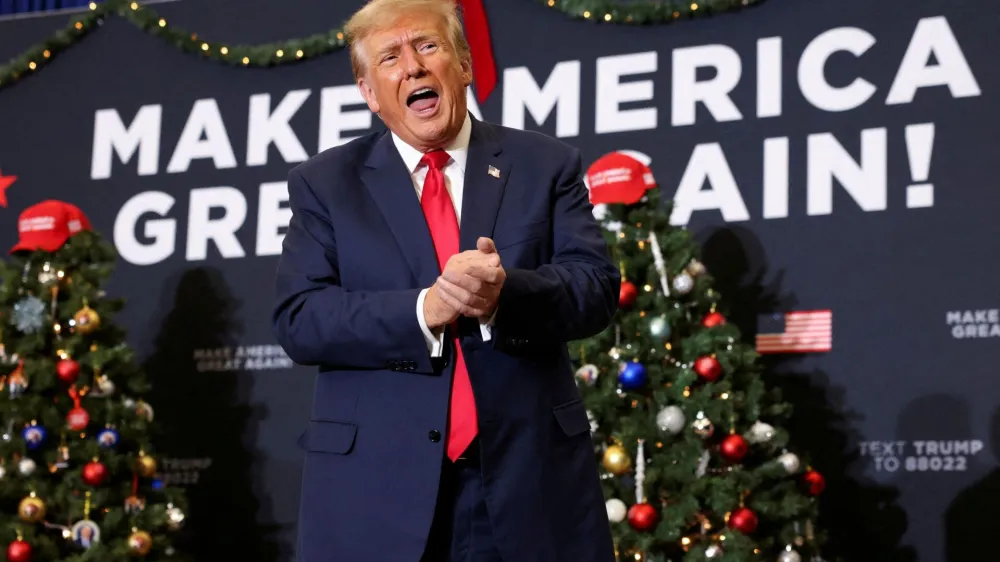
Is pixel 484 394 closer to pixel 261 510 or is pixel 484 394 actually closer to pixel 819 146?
pixel 819 146

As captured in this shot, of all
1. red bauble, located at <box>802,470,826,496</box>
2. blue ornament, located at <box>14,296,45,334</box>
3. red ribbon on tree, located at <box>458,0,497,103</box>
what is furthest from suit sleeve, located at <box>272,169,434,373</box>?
red ribbon on tree, located at <box>458,0,497,103</box>

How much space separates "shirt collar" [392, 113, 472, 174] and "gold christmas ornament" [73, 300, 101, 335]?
3028mm

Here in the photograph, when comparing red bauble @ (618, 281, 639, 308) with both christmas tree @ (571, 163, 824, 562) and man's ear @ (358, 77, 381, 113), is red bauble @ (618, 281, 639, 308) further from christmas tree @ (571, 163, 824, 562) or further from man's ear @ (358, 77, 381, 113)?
man's ear @ (358, 77, 381, 113)

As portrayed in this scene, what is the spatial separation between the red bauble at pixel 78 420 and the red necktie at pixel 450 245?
3.08m

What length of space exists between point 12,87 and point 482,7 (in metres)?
2.51

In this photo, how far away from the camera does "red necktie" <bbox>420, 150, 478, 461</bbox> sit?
1747mm

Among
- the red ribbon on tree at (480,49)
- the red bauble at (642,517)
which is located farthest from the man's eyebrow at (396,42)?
the red ribbon on tree at (480,49)

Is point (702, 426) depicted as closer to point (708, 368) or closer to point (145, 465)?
point (708, 368)

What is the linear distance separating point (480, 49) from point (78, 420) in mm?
2284

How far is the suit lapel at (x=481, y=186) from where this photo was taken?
184 cm

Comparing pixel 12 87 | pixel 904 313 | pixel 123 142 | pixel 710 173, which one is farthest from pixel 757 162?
pixel 12 87

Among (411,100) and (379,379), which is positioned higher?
(411,100)

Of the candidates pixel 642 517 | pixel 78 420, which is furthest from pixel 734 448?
pixel 78 420

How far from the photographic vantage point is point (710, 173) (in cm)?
488
